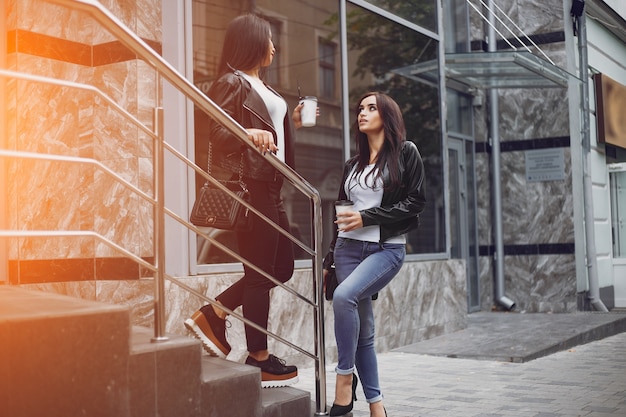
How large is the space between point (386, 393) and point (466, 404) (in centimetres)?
67

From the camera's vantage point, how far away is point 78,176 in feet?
17.9

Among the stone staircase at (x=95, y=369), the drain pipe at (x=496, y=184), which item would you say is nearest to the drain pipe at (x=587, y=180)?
the drain pipe at (x=496, y=184)

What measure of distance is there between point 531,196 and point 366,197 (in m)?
8.40

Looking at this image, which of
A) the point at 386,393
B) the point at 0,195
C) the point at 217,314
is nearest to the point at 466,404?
the point at 386,393

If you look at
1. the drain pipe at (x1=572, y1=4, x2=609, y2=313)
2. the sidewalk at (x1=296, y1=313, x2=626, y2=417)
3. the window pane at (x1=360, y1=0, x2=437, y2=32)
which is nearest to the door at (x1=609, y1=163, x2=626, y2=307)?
the drain pipe at (x1=572, y1=4, x2=609, y2=313)

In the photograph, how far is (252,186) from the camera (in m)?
4.28

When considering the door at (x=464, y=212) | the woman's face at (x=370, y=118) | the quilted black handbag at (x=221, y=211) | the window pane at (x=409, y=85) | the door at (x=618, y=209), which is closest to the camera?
the quilted black handbag at (x=221, y=211)

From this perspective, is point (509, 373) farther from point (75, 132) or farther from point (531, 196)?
point (531, 196)

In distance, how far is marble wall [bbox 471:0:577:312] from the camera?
39.6 feet

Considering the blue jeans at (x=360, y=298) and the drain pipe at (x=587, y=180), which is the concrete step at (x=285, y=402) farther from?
the drain pipe at (x=587, y=180)

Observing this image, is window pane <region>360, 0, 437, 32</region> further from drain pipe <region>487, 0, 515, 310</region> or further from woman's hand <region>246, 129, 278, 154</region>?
woman's hand <region>246, 129, 278, 154</region>

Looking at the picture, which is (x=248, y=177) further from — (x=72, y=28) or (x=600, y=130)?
(x=600, y=130)

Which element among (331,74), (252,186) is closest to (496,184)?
(331,74)

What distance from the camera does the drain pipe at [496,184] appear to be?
1241cm
